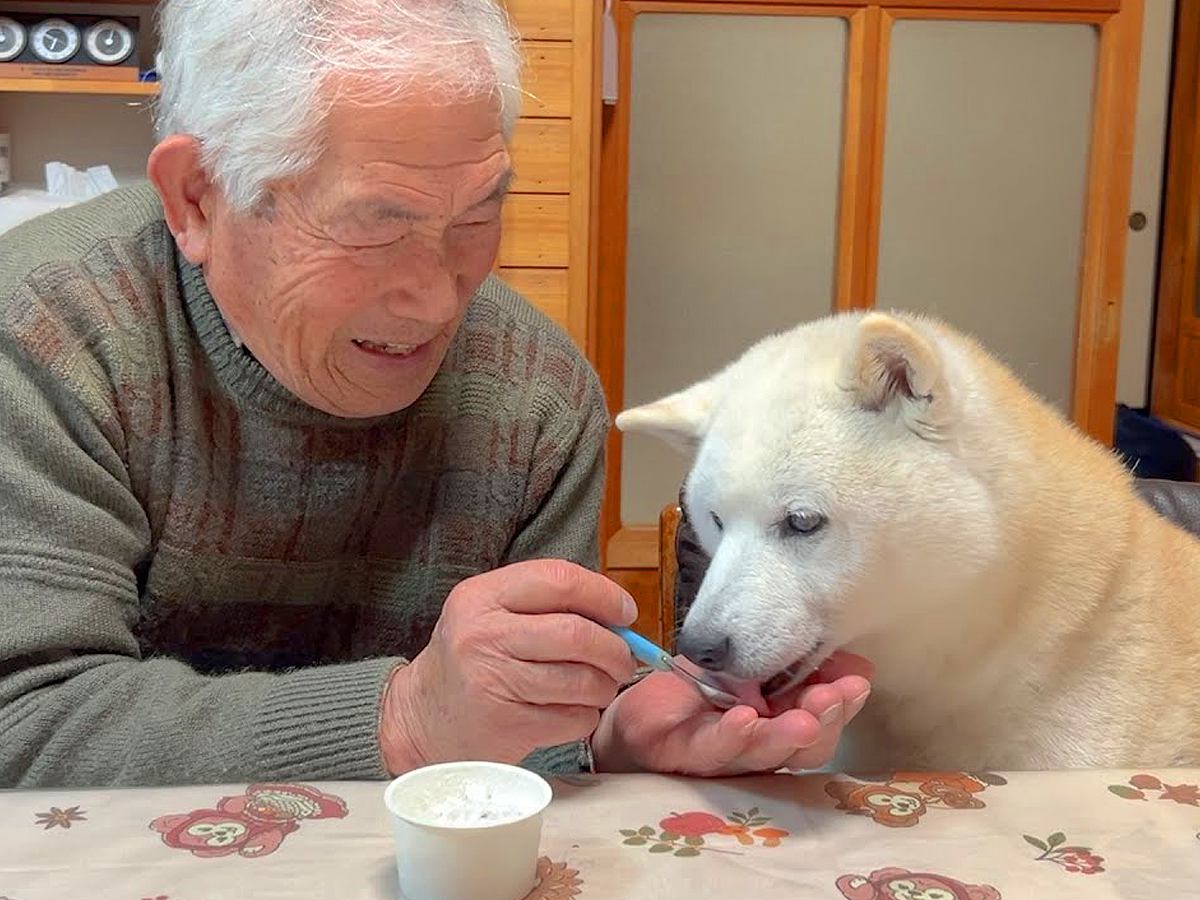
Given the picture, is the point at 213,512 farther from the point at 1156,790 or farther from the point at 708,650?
the point at 1156,790

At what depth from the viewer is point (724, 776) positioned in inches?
34.9

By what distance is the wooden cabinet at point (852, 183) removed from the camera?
10.3ft

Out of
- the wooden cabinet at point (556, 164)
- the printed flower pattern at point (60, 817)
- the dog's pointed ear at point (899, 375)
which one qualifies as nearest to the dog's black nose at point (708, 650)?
the dog's pointed ear at point (899, 375)

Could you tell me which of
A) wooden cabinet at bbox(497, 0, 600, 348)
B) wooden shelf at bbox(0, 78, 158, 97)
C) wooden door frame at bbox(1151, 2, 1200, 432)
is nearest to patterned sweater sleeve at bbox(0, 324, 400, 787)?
wooden cabinet at bbox(497, 0, 600, 348)

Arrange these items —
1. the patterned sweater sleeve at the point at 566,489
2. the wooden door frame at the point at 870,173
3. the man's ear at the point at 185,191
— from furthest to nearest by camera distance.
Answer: the wooden door frame at the point at 870,173
the patterned sweater sleeve at the point at 566,489
the man's ear at the point at 185,191

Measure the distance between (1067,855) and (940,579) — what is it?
0.43m

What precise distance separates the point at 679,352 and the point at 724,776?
2.44 meters

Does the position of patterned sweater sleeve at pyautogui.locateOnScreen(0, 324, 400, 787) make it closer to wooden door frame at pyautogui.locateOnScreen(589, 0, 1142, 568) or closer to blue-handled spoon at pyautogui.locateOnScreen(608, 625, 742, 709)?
blue-handled spoon at pyautogui.locateOnScreen(608, 625, 742, 709)

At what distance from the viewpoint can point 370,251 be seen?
1023mm

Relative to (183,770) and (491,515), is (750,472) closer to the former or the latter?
(491,515)

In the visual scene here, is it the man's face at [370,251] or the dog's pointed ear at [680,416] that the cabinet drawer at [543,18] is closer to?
the dog's pointed ear at [680,416]

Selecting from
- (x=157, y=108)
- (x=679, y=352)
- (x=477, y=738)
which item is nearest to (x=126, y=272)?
(x=157, y=108)

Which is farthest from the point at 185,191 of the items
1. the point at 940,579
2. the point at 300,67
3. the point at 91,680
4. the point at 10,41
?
the point at 10,41

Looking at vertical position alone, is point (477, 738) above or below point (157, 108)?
below
